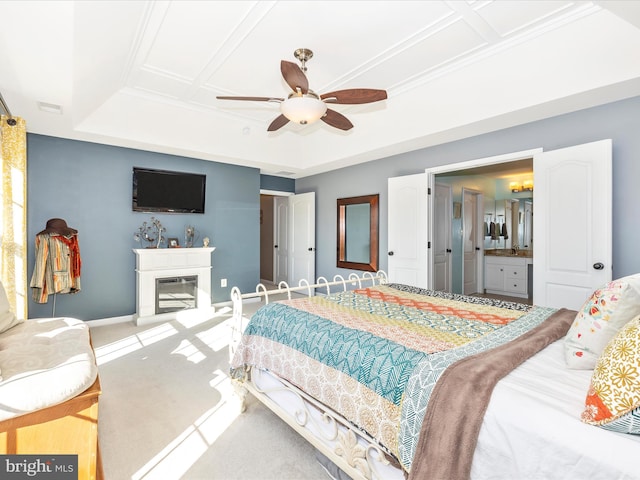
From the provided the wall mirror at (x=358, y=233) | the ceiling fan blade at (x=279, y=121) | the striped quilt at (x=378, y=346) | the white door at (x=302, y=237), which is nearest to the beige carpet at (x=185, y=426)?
the striped quilt at (x=378, y=346)

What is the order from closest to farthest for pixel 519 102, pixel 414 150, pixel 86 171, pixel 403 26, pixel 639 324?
pixel 639 324
pixel 403 26
pixel 519 102
pixel 86 171
pixel 414 150

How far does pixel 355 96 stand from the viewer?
101 inches

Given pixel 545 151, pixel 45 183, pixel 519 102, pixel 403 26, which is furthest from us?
pixel 45 183

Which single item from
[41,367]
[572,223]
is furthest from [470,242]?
[41,367]

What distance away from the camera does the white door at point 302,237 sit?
6109mm

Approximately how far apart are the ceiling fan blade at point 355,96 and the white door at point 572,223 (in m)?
1.87

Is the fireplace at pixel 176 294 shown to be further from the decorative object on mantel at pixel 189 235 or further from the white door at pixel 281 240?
the white door at pixel 281 240

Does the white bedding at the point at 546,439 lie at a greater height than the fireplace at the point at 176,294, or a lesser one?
greater

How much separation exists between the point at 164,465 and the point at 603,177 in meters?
3.87

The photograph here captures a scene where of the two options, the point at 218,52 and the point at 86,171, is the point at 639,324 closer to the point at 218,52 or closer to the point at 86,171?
the point at 218,52

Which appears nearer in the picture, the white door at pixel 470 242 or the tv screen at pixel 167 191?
the tv screen at pixel 167 191

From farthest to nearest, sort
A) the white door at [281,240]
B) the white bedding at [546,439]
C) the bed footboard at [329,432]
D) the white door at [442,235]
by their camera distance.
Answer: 1. the white door at [281,240]
2. the white door at [442,235]
3. the bed footboard at [329,432]
4. the white bedding at [546,439]

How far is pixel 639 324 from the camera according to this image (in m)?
1.01

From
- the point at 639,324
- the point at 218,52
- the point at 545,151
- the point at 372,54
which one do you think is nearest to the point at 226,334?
the point at 218,52
